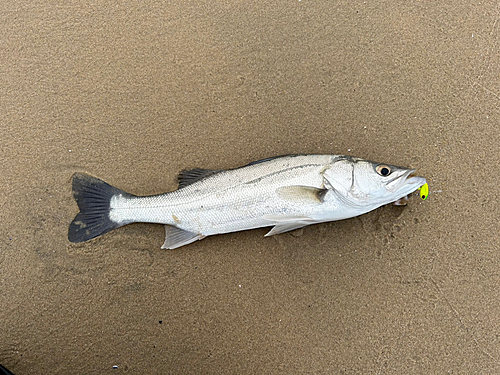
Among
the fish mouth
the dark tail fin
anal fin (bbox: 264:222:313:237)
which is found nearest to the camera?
the fish mouth

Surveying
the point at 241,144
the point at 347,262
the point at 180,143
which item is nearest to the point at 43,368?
the point at 180,143

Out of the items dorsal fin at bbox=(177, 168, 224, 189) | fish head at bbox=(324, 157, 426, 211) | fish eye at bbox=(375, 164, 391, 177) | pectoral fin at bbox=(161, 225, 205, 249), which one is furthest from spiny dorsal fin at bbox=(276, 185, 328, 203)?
pectoral fin at bbox=(161, 225, 205, 249)

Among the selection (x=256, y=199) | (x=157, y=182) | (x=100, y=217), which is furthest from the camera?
(x=157, y=182)

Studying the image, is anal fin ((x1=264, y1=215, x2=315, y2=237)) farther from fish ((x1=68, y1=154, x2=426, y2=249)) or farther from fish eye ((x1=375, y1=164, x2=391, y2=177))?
fish eye ((x1=375, y1=164, x2=391, y2=177))

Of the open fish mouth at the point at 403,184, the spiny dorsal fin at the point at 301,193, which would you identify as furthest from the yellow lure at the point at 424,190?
the spiny dorsal fin at the point at 301,193

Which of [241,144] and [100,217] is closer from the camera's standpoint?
[100,217]

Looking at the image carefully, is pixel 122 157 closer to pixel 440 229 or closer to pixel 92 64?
pixel 92 64

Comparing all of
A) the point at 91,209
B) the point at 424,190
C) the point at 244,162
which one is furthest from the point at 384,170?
the point at 91,209
